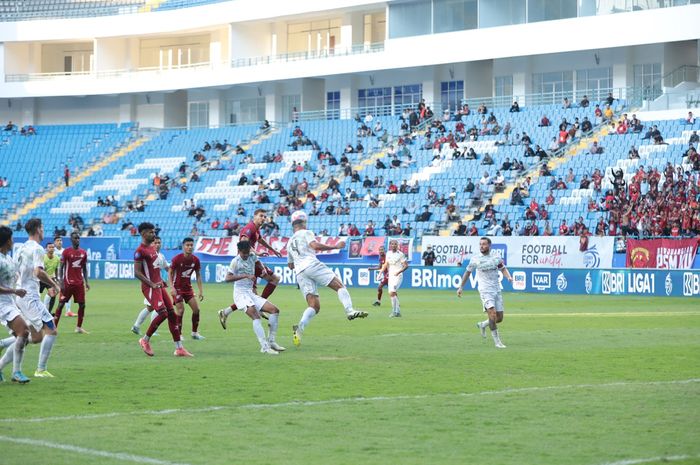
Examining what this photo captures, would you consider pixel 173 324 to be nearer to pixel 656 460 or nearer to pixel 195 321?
pixel 195 321

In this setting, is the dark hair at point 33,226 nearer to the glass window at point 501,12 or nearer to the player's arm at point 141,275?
the player's arm at point 141,275

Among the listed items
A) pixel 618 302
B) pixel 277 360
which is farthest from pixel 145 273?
pixel 618 302

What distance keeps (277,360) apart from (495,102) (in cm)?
4760

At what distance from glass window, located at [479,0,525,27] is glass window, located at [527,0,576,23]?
0.54 m

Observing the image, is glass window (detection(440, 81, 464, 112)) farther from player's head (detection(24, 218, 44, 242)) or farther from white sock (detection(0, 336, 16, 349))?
white sock (detection(0, 336, 16, 349))

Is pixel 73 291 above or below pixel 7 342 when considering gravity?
above

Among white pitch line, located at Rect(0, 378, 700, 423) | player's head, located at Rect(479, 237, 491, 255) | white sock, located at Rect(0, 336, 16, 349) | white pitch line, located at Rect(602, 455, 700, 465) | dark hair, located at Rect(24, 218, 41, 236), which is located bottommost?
white pitch line, located at Rect(602, 455, 700, 465)

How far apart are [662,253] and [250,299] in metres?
26.0

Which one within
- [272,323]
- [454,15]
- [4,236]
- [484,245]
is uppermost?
[454,15]

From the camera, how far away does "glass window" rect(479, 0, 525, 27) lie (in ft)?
205

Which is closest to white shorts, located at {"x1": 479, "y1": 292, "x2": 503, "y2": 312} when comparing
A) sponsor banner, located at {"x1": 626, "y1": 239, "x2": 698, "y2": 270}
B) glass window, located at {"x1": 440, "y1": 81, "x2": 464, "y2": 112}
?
sponsor banner, located at {"x1": 626, "y1": 239, "x2": 698, "y2": 270}

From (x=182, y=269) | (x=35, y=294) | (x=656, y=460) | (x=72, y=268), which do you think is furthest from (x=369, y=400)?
(x=72, y=268)

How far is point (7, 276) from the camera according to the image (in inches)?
628

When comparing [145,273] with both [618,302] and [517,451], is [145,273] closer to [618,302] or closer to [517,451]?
[517,451]
